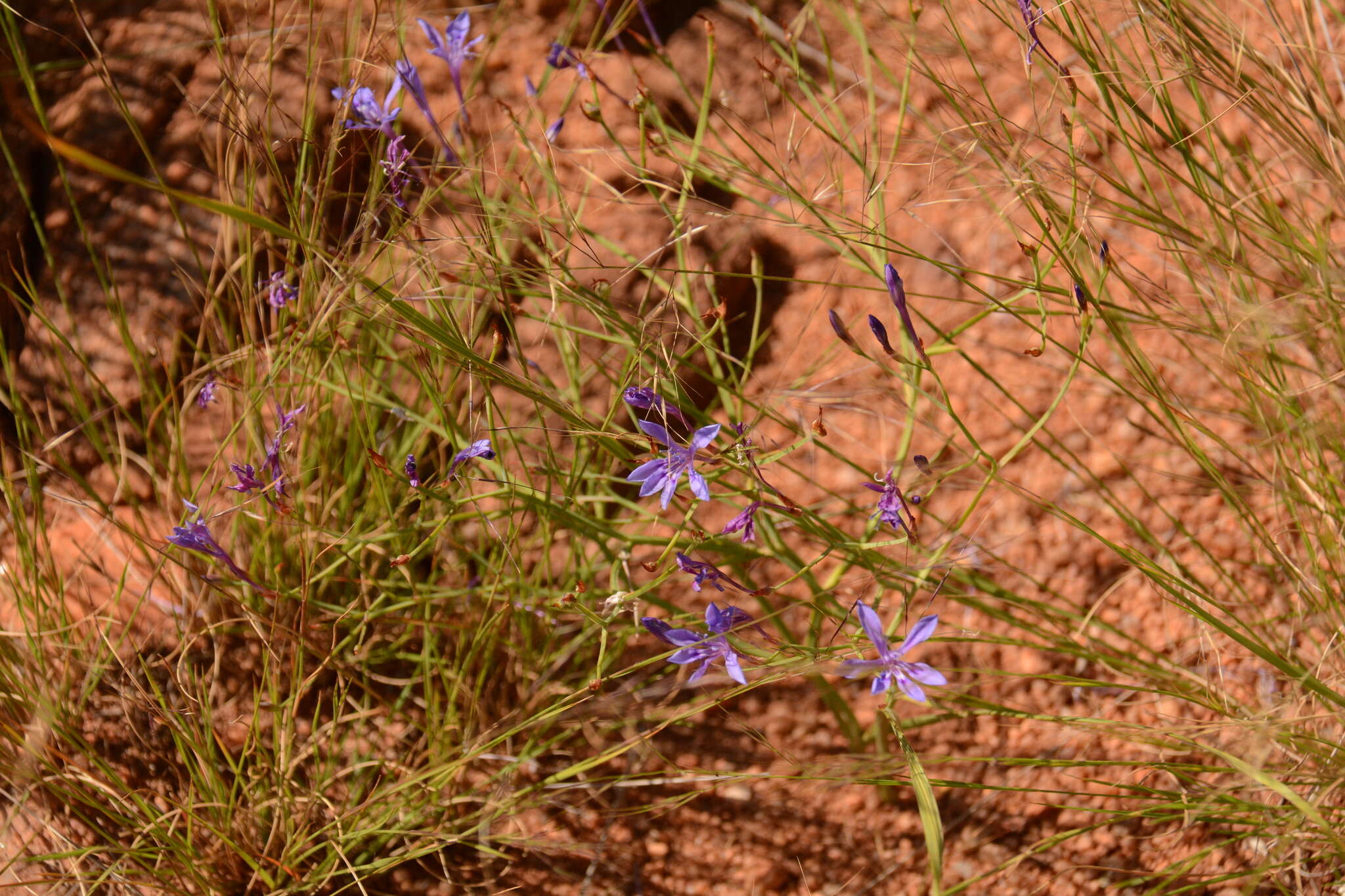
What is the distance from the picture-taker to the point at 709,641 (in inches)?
36.5

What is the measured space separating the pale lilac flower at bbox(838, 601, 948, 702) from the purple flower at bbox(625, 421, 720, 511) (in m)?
0.18

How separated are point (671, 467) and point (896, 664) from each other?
0.86ft

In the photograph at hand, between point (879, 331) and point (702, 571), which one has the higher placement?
point (879, 331)

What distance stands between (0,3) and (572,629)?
1.13 meters

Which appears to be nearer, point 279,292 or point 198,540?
point 198,540

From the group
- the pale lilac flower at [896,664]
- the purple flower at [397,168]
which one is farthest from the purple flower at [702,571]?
the purple flower at [397,168]

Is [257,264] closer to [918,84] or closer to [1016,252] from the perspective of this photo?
[918,84]

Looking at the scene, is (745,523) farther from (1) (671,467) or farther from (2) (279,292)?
(2) (279,292)

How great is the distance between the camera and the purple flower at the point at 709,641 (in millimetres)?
899

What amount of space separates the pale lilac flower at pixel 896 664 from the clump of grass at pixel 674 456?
46mm

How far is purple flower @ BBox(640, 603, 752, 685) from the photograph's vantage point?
899 mm

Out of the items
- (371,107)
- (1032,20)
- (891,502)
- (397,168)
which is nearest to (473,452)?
(397,168)

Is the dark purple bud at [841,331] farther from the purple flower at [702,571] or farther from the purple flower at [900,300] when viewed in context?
the purple flower at [702,571]

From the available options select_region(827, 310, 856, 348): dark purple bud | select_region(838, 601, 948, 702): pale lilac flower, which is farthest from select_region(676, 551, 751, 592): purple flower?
select_region(827, 310, 856, 348): dark purple bud
